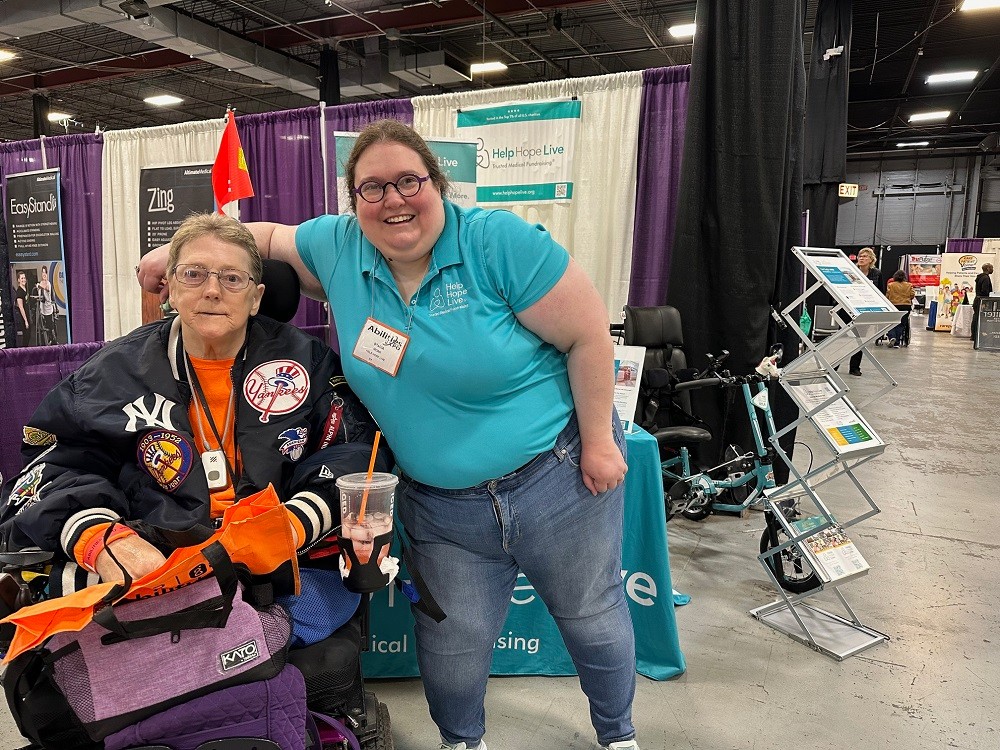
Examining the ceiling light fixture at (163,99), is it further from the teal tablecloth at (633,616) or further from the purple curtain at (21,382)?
the teal tablecloth at (633,616)

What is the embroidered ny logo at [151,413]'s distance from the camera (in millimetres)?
1312

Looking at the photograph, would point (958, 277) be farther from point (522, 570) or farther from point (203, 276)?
point (203, 276)

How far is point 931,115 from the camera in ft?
45.7

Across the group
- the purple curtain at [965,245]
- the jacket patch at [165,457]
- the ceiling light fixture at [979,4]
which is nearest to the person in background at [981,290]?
the purple curtain at [965,245]

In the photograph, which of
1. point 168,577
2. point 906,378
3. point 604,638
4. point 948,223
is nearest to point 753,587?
point 604,638

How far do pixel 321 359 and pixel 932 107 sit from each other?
15.8m

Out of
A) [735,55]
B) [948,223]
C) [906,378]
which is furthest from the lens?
[948,223]

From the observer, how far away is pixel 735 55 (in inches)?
144

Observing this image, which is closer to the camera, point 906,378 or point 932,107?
point 906,378

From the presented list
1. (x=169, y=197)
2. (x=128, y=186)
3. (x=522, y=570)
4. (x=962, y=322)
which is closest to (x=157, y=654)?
(x=522, y=570)

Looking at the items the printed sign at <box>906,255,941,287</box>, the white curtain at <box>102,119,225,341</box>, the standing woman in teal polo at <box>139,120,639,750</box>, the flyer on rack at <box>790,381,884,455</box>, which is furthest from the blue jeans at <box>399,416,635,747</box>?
the printed sign at <box>906,255,941,287</box>

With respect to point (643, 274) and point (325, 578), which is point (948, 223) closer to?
point (643, 274)

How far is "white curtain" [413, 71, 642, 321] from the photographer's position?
4.14 meters

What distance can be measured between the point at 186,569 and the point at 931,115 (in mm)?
16833
